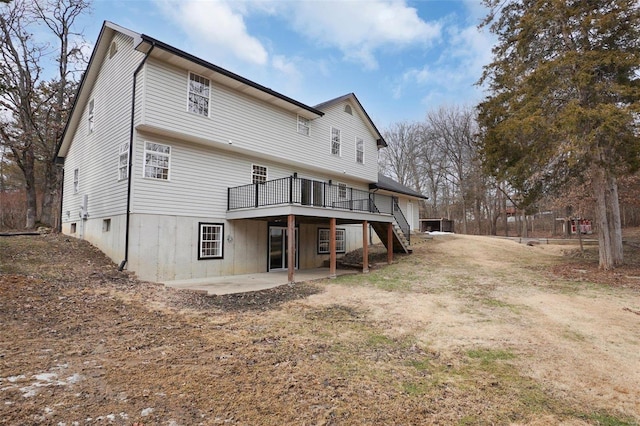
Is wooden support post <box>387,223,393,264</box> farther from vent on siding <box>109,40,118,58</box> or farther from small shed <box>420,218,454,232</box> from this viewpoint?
small shed <box>420,218,454,232</box>

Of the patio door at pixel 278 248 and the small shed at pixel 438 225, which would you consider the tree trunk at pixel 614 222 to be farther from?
the small shed at pixel 438 225

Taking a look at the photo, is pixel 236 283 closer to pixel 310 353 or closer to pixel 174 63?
pixel 310 353

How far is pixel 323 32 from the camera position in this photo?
55.3 feet

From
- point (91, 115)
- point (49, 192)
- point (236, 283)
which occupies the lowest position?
point (236, 283)

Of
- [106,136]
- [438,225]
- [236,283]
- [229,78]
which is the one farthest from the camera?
[438,225]

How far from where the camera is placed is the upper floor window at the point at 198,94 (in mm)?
11328

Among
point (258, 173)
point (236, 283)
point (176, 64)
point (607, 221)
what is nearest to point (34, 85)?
point (176, 64)

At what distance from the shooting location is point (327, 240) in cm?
1698

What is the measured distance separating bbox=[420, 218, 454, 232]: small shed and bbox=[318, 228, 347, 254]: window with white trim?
15.7m

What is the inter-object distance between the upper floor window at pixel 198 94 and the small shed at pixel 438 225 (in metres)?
24.2

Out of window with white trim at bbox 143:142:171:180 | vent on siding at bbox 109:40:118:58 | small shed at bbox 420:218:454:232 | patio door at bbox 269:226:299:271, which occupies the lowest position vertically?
patio door at bbox 269:226:299:271

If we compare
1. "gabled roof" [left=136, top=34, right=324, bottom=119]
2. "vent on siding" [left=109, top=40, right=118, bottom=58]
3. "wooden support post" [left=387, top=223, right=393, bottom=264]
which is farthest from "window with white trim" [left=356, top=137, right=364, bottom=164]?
"vent on siding" [left=109, top=40, right=118, bottom=58]

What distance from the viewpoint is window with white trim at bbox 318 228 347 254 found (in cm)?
1664

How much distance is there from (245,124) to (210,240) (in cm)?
461
